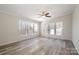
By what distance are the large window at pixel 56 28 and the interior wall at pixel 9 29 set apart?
0.77 meters

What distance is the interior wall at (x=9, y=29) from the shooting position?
2.21 metres

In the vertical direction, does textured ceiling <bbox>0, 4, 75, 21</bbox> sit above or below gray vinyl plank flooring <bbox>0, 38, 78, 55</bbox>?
above

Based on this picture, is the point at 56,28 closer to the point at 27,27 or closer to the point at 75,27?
the point at 75,27

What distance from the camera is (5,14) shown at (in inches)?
86.4

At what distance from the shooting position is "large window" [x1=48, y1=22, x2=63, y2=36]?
2328 millimetres

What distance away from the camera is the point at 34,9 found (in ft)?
7.24

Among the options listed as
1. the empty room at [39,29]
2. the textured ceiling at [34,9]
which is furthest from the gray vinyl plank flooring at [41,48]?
the textured ceiling at [34,9]

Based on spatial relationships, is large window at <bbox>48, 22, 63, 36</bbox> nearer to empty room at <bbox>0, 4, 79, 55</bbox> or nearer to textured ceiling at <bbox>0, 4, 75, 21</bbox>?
empty room at <bbox>0, 4, 79, 55</bbox>

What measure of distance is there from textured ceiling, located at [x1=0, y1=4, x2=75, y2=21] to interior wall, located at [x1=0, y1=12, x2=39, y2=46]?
16 centimetres

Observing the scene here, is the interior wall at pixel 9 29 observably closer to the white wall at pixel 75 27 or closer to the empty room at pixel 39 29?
the empty room at pixel 39 29

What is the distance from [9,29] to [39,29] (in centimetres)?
82

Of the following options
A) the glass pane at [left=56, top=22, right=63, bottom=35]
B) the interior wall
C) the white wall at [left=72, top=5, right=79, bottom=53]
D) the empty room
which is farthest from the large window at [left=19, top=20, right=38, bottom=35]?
the white wall at [left=72, top=5, right=79, bottom=53]

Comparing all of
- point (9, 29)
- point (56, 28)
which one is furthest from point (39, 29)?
point (9, 29)
